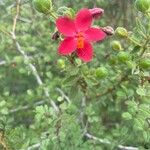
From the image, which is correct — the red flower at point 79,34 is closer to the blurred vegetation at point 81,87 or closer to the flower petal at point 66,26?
the flower petal at point 66,26

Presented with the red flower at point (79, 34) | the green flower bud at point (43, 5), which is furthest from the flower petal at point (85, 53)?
the green flower bud at point (43, 5)

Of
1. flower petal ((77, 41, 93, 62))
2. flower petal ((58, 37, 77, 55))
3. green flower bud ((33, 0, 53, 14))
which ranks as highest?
green flower bud ((33, 0, 53, 14))

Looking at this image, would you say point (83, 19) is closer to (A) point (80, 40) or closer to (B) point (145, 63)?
(A) point (80, 40)

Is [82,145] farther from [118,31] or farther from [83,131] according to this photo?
[118,31]

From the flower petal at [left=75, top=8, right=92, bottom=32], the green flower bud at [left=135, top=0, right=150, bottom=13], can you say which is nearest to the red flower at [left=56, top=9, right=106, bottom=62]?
the flower petal at [left=75, top=8, right=92, bottom=32]

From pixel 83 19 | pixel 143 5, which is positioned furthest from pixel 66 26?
pixel 143 5

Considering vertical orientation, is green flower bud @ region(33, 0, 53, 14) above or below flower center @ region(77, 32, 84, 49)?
above

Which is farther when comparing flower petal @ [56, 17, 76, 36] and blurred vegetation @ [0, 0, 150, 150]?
blurred vegetation @ [0, 0, 150, 150]

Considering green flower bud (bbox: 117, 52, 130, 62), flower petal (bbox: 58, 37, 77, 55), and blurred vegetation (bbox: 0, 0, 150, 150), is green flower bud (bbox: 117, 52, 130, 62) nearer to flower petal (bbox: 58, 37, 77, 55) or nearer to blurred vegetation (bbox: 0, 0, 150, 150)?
blurred vegetation (bbox: 0, 0, 150, 150)
